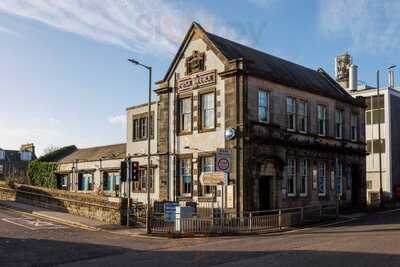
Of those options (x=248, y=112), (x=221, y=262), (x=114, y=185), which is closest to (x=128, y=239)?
(x=221, y=262)

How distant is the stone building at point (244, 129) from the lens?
30.5 m

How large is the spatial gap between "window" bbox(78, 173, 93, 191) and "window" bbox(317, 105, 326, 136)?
20462mm

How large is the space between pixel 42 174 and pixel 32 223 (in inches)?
985

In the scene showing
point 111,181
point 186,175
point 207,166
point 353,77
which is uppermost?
point 353,77

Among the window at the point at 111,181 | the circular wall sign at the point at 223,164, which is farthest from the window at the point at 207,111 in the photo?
the window at the point at 111,181

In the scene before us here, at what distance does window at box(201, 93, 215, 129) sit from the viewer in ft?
106

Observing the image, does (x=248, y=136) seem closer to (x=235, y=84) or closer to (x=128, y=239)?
(x=235, y=84)

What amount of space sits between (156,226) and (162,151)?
9563 millimetres

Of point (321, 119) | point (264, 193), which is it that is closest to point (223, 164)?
point (264, 193)

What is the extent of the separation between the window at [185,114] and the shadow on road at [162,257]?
47.8ft

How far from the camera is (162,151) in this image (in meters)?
35.3

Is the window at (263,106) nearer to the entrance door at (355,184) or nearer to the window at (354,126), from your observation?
the window at (354,126)

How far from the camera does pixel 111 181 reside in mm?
43250

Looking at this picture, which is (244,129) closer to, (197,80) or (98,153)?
(197,80)
